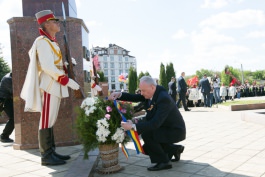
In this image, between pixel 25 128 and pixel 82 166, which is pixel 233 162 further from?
pixel 25 128

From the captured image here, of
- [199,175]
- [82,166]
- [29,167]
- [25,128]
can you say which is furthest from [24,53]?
[199,175]

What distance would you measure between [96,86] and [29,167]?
2.09 metres

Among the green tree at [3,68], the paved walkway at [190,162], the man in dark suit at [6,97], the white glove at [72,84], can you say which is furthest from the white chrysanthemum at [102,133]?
the green tree at [3,68]

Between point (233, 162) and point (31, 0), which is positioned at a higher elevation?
point (31, 0)

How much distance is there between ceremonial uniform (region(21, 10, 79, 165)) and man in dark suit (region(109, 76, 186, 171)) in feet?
3.09

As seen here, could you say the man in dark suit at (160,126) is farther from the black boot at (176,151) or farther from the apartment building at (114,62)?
the apartment building at (114,62)

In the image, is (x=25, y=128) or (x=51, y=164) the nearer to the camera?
(x=51, y=164)

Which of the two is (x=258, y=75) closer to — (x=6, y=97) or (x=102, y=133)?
(x=6, y=97)

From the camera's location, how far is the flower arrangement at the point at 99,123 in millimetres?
3688

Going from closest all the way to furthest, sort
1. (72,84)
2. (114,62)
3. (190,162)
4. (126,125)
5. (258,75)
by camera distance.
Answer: (126,125)
(190,162)
(72,84)
(114,62)
(258,75)

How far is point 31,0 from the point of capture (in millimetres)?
5816

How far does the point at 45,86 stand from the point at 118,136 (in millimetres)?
1456

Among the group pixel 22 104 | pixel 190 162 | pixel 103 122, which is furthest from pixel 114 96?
pixel 22 104

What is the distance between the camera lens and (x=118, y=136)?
3.73 metres
